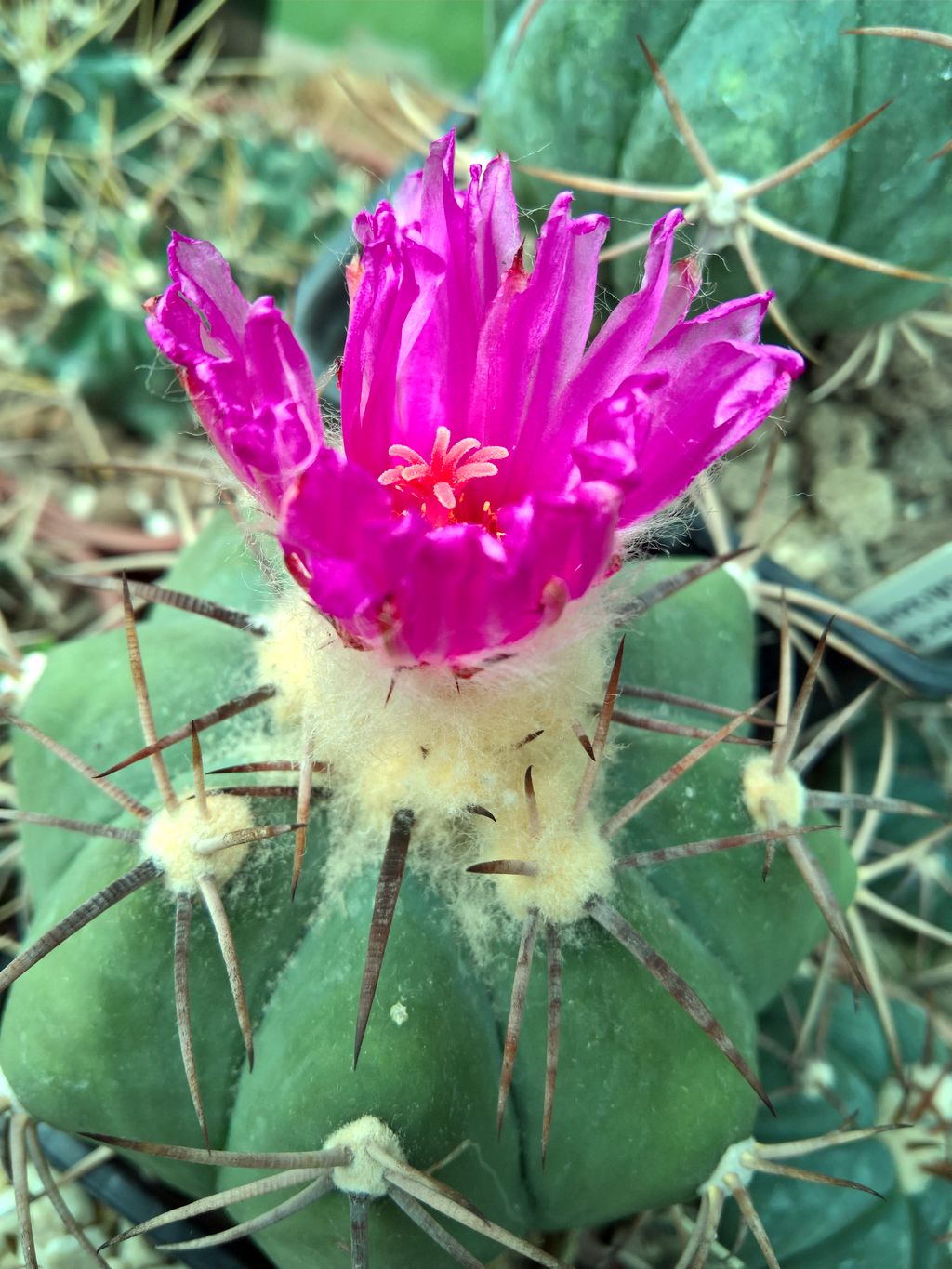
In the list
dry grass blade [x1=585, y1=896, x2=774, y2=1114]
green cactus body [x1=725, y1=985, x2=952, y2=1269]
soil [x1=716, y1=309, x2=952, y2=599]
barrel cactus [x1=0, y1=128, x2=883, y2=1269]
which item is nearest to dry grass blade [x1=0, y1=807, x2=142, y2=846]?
barrel cactus [x1=0, y1=128, x2=883, y2=1269]

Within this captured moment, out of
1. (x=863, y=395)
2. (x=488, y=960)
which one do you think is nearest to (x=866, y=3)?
(x=863, y=395)

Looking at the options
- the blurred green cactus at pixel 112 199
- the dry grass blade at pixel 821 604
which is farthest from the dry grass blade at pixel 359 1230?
the blurred green cactus at pixel 112 199

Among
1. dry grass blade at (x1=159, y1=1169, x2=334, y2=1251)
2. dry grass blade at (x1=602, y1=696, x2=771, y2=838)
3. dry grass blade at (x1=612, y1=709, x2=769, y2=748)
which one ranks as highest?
dry grass blade at (x1=612, y1=709, x2=769, y2=748)

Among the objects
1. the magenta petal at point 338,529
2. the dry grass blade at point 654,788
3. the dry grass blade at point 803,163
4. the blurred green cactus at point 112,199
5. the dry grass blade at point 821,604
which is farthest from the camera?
the blurred green cactus at point 112,199

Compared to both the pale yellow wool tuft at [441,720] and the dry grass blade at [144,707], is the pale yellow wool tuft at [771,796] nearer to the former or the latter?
the pale yellow wool tuft at [441,720]

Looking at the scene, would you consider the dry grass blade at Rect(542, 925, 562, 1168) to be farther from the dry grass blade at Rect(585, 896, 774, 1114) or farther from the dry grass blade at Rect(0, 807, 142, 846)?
the dry grass blade at Rect(0, 807, 142, 846)

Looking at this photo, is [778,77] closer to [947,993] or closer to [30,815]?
[30,815]
